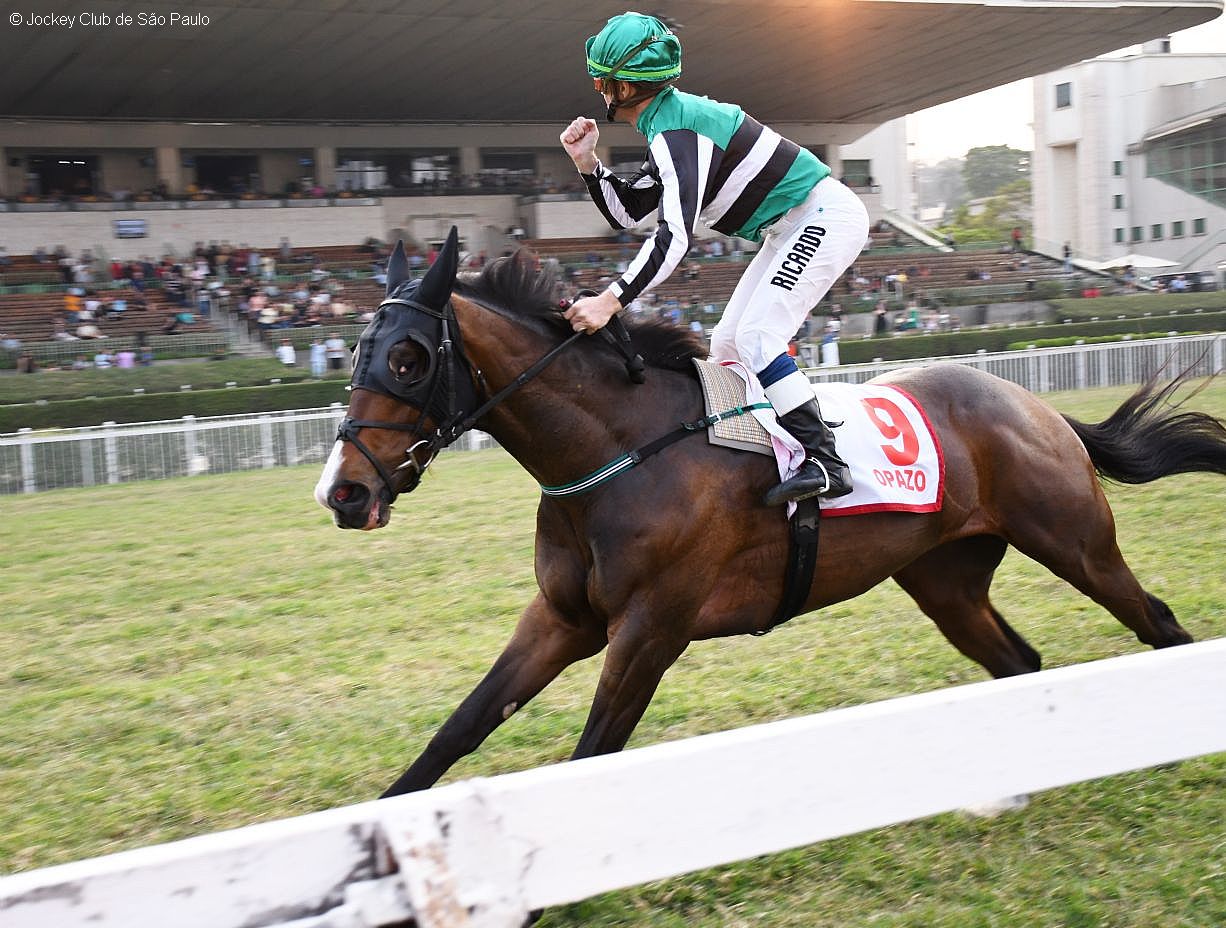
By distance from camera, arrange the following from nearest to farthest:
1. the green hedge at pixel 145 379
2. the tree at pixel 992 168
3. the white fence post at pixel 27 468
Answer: the white fence post at pixel 27 468 < the green hedge at pixel 145 379 < the tree at pixel 992 168

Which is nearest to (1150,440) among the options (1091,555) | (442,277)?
(1091,555)

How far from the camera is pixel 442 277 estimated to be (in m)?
3.19

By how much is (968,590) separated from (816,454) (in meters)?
1.19

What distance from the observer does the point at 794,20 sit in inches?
1148

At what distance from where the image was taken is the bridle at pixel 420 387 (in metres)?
3.13

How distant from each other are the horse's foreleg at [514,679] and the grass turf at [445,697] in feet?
1.93

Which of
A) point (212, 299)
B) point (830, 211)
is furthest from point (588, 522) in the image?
point (212, 299)

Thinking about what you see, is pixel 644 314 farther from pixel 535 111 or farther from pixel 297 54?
pixel 535 111

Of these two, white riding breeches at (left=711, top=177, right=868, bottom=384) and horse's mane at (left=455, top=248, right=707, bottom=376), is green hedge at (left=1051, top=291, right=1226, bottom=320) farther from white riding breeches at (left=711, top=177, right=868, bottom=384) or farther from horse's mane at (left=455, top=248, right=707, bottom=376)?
horse's mane at (left=455, top=248, right=707, bottom=376)

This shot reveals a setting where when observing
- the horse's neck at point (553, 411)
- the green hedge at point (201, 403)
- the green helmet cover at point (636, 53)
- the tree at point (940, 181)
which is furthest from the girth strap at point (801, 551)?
the tree at point (940, 181)

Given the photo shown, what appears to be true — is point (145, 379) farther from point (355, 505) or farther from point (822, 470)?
point (822, 470)

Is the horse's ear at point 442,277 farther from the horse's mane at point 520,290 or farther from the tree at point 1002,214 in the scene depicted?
the tree at point 1002,214

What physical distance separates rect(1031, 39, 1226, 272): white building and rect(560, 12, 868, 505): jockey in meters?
50.3

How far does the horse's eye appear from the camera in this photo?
3139 mm
